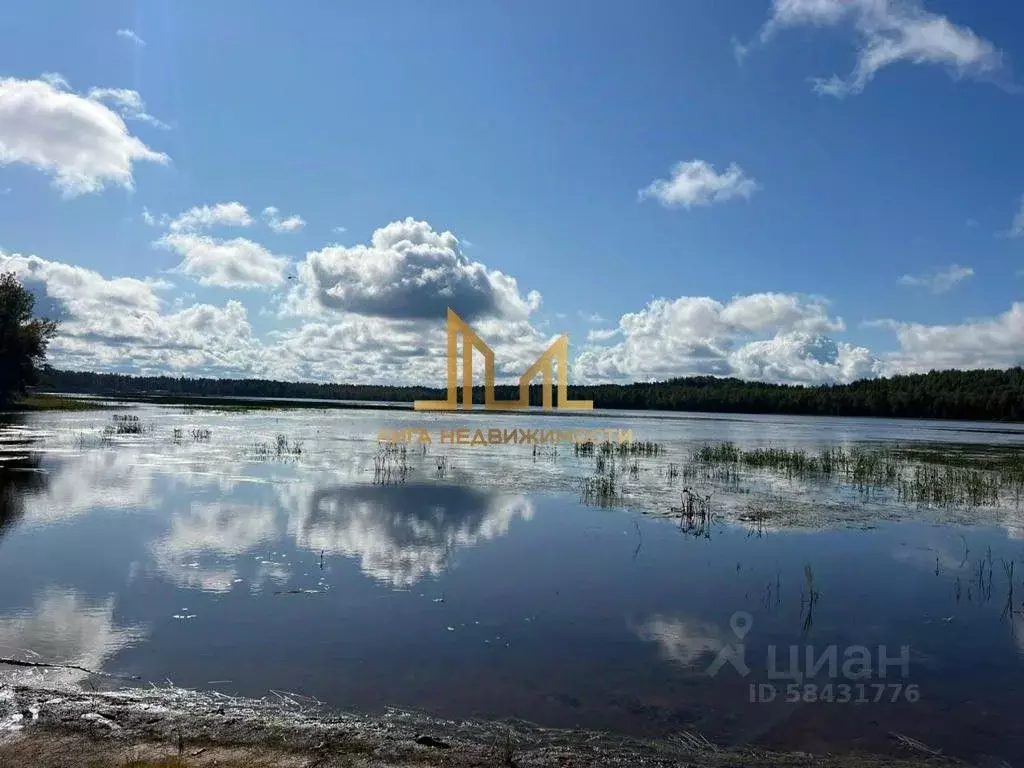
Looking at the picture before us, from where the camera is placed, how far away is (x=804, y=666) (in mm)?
8992

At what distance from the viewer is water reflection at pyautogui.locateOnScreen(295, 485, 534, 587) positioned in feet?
43.7

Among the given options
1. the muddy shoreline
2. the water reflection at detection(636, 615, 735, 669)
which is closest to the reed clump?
the water reflection at detection(636, 615, 735, 669)

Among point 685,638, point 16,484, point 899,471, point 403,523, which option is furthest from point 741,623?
point 899,471

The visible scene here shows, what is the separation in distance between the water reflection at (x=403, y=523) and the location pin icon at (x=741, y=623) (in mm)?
5102

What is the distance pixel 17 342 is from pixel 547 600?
70.1 meters

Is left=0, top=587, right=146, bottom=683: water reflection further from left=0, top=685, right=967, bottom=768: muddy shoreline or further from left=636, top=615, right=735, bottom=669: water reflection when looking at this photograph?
left=636, top=615, right=735, bottom=669: water reflection

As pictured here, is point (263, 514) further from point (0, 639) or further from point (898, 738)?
point (898, 738)

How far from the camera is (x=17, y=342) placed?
64000 millimetres

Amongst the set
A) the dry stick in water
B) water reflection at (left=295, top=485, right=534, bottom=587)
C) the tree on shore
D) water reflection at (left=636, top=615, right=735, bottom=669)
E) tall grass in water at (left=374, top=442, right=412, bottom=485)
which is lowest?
water reflection at (left=636, top=615, right=735, bottom=669)

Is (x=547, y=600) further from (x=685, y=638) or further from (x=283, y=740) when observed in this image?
(x=283, y=740)

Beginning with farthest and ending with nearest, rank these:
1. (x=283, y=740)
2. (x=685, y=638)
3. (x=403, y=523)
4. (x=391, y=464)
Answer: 1. (x=391, y=464)
2. (x=403, y=523)
3. (x=685, y=638)
4. (x=283, y=740)

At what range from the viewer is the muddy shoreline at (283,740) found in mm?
5773

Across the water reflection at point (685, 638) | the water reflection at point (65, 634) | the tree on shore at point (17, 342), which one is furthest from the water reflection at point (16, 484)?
the tree on shore at point (17, 342)

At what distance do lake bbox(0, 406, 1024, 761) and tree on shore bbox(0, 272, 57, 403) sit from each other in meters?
50.6
